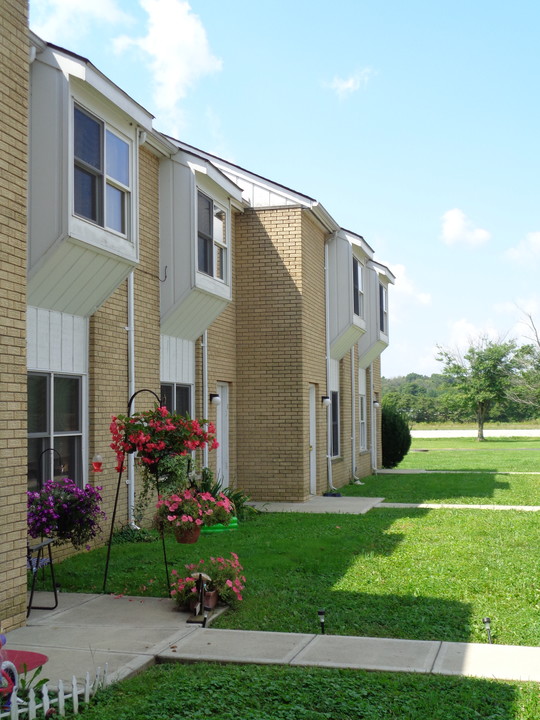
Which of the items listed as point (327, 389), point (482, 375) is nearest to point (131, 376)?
point (327, 389)

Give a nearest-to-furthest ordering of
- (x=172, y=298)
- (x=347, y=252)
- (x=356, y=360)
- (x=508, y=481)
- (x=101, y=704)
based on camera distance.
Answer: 1. (x=101, y=704)
2. (x=172, y=298)
3. (x=347, y=252)
4. (x=508, y=481)
5. (x=356, y=360)

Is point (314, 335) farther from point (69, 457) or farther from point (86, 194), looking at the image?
point (86, 194)

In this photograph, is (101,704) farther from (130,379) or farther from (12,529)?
(130,379)

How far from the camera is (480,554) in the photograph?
10.6 metres

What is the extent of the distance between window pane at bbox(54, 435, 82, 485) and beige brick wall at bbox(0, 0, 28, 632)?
10.2 ft

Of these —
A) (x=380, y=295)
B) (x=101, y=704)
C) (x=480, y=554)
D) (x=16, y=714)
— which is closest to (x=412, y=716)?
(x=101, y=704)

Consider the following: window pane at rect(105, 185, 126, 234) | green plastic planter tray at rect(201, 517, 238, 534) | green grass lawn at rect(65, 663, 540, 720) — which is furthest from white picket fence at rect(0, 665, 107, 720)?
green plastic planter tray at rect(201, 517, 238, 534)

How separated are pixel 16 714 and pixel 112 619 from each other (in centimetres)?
254

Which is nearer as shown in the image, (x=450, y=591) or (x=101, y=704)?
(x=101, y=704)

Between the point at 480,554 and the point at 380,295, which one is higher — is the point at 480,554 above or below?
below

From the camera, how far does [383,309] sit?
26609 mm

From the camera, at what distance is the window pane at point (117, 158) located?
34.2 ft

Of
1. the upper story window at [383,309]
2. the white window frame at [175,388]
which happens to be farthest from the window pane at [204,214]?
the upper story window at [383,309]

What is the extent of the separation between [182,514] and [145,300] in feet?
14.0
